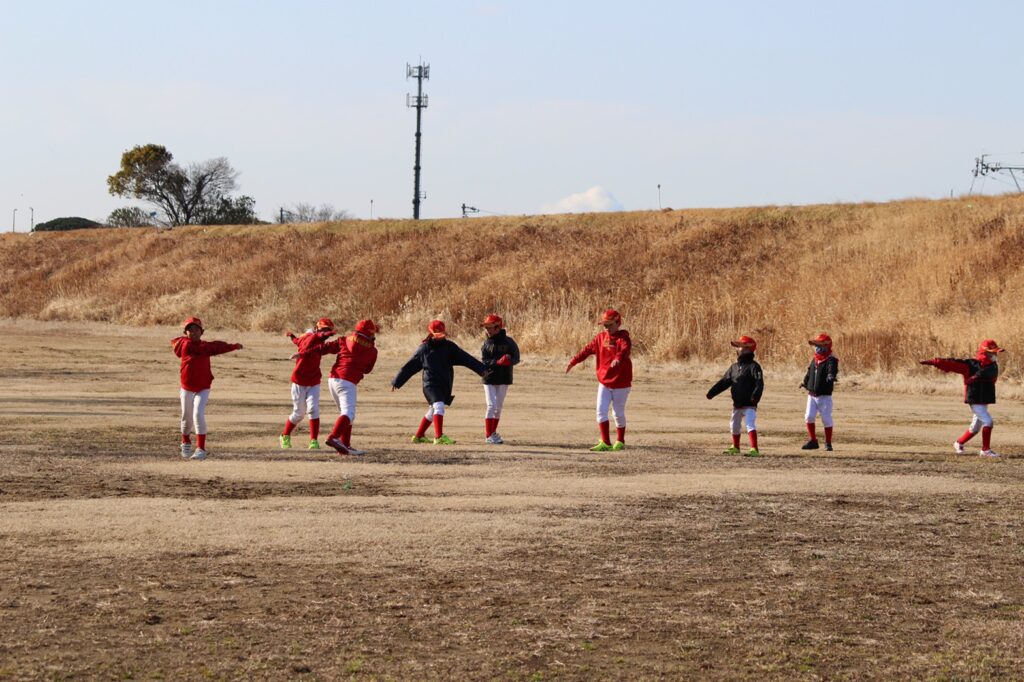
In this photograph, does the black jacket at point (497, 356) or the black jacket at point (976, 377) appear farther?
the black jacket at point (497, 356)

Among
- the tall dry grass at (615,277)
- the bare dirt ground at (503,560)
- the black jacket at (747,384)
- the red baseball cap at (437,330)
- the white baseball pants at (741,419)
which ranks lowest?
the bare dirt ground at (503,560)

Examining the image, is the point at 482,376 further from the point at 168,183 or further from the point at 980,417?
the point at 168,183

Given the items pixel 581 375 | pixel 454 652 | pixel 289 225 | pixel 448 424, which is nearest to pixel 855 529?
pixel 454 652

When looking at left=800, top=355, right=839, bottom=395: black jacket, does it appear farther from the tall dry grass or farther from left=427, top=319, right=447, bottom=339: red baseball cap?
the tall dry grass

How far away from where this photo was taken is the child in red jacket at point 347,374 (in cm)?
1570

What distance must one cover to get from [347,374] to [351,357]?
218 mm

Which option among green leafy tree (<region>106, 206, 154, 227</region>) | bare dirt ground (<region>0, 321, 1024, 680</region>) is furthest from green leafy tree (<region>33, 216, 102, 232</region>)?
bare dirt ground (<region>0, 321, 1024, 680</region>)

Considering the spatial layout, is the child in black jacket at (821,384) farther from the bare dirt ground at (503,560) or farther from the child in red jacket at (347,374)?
the child in red jacket at (347,374)

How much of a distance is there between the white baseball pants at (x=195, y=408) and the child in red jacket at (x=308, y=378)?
1.13 metres

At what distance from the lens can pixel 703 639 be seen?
7.67m

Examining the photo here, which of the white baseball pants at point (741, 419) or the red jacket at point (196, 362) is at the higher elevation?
the red jacket at point (196, 362)

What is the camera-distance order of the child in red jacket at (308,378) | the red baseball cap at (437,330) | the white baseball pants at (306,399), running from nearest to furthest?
the child in red jacket at (308,378) → the white baseball pants at (306,399) → the red baseball cap at (437,330)

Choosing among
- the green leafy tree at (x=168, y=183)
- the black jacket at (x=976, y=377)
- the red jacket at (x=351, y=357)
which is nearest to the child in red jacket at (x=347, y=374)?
the red jacket at (x=351, y=357)

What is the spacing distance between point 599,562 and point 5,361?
26.9 metres
